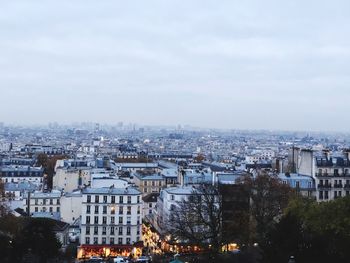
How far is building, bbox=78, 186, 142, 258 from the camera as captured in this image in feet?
173

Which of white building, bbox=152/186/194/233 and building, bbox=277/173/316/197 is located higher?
building, bbox=277/173/316/197

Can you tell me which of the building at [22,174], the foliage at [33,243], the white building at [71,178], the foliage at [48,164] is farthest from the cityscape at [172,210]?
the foliage at [48,164]

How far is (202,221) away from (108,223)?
39.5 feet

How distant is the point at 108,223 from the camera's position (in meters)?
53.1

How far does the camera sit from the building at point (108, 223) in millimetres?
52750

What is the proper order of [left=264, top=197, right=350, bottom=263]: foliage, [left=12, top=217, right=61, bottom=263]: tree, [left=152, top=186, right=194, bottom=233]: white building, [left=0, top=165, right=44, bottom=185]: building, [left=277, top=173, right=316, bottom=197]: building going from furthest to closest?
1. [left=0, top=165, right=44, bottom=185]: building
2. [left=277, top=173, right=316, bottom=197]: building
3. [left=152, top=186, right=194, bottom=233]: white building
4. [left=12, top=217, right=61, bottom=263]: tree
5. [left=264, top=197, right=350, bottom=263]: foliage

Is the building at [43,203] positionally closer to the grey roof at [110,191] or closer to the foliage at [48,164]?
the grey roof at [110,191]

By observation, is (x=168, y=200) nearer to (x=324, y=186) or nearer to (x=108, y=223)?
(x=108, y=223)

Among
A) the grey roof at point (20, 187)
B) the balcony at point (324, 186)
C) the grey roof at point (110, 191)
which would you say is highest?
the balcony at point (324, 186)

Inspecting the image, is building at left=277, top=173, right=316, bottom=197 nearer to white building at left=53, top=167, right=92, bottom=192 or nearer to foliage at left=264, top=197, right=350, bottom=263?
foliage at left=264, top=197, right=350, bottom=263

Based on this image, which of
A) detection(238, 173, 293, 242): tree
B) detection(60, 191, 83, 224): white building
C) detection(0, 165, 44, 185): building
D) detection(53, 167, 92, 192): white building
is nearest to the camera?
detection(238, 173, 293, 242): tree

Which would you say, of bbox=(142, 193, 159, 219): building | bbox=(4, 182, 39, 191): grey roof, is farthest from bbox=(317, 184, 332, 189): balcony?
bbox=(4, 182, 39, 191): grey roof

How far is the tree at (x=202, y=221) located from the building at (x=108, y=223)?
19.4 feet

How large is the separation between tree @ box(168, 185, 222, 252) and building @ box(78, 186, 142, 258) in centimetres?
591
